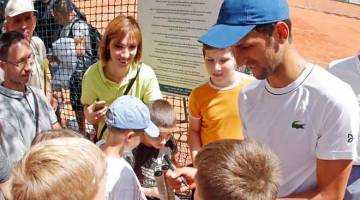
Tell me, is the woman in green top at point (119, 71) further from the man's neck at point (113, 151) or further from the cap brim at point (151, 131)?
the man's neck at point (113, 151)

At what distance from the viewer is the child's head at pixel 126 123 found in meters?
3.12

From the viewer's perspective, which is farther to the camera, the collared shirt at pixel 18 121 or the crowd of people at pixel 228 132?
the collared shirt at pixel 18 121

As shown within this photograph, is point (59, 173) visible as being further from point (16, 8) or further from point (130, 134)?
point (16, 8)

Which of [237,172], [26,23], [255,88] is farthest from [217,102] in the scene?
[26,23]

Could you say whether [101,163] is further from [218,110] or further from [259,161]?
[218,110]

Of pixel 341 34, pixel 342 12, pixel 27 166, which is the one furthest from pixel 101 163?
pixel 342 12

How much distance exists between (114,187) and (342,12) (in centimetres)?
2489

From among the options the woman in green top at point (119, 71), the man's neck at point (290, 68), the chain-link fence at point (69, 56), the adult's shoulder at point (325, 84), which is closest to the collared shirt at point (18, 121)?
the woman in green top at point (119, 71)

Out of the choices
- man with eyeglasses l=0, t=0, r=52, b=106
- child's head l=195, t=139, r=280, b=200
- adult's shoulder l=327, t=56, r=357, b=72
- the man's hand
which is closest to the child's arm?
the man's hand

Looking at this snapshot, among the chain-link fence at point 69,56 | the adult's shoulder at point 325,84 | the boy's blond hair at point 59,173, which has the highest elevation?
the adult's shoulder at point 325,84

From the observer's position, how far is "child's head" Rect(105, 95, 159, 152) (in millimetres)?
3125

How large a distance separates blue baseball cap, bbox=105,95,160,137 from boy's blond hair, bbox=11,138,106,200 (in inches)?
36.9

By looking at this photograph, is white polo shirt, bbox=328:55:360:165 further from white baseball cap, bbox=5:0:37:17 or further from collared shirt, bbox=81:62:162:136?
white baseball cap, bbox=5:0:37:17

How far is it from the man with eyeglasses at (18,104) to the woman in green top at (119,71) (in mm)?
489
